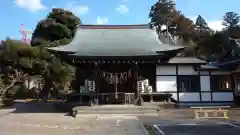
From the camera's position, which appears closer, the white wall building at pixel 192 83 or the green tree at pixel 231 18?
the white wall building at pixel 192 83

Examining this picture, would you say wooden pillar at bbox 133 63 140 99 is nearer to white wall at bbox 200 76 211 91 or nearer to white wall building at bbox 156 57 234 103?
white wall building at bbox 156 57 234 103

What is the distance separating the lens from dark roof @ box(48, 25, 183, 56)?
2100cm

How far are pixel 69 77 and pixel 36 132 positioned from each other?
76.1ft

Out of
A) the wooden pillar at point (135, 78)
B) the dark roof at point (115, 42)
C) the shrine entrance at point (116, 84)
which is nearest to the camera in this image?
the dark roof at point (115, 42)

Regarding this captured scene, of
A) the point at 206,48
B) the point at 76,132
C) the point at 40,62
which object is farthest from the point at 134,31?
the point at 206,48

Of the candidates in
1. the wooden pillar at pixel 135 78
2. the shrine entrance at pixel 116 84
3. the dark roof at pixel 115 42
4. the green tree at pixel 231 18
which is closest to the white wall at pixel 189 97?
the shrine entrance at pixel 116 84

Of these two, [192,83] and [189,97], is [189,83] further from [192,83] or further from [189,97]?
[189,97]

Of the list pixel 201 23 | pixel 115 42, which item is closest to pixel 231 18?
pixel 201 23

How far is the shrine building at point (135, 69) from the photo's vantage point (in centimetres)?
2086

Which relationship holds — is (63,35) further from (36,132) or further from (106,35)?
(36,132)

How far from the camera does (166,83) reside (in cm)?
2441

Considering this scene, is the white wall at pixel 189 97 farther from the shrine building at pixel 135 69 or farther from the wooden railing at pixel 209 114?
the wooden railing at pixel 209 114

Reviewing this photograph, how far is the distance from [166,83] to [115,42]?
5111 mm

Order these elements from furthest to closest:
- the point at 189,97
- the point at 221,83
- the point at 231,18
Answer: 1. the point at 231,18
2. the point at 221,83
3. the point at 189,97
